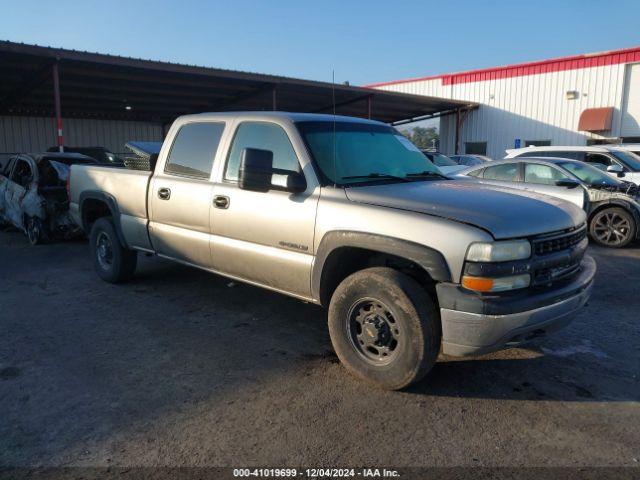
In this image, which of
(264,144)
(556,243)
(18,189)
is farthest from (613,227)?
(18,189)

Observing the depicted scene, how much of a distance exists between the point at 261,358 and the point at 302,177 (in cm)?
146

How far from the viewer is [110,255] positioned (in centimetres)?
620

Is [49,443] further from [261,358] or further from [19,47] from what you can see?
[19,47]

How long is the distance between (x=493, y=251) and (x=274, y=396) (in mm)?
1699

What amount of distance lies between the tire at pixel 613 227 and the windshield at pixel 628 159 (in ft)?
6.61

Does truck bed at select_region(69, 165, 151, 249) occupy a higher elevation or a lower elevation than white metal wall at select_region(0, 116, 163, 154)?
lower

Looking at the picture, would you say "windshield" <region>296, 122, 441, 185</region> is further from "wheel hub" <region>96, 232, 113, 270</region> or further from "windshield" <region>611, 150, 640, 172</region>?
"windshield" <region>611, 150, 640, 172</region>

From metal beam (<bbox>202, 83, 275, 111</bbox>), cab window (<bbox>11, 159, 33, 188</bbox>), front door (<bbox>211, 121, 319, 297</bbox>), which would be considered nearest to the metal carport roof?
metal beam (<bbox>202, 83, 275, 111</bbox>)

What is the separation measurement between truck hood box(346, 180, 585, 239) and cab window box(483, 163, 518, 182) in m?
5.72

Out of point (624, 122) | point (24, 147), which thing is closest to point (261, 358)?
point (624, 122)

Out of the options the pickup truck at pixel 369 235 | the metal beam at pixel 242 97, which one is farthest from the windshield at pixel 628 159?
the metal beam at pixel 242 97

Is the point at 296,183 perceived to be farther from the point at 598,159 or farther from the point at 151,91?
the point at 151,91

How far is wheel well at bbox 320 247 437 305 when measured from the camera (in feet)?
11.6

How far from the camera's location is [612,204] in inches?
343
